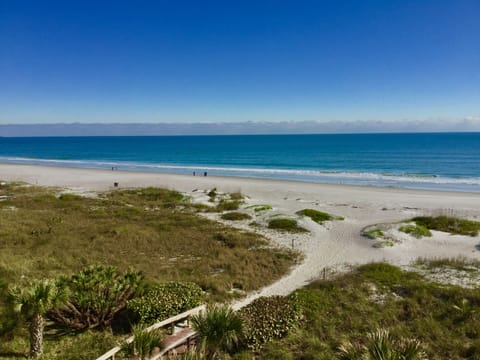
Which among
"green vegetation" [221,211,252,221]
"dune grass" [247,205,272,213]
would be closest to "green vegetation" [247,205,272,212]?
"dune grass" [247,205,272,213]

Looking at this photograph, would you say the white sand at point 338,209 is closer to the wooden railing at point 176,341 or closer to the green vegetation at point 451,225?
the green vegetation at point 451,225

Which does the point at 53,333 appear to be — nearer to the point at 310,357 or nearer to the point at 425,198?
the point at 310,357

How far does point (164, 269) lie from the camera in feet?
47.4

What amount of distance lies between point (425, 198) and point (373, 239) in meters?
19.6

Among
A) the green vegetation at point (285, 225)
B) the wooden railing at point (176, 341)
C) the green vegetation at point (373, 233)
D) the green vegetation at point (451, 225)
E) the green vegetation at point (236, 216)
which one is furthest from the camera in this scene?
the green vegetation at point (236, 216)

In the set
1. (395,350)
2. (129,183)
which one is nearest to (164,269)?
(395,350)

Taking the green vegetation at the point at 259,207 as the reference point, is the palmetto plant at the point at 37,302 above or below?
above

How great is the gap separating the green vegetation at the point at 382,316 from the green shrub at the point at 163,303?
2.74m

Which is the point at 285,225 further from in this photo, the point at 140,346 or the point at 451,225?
the point at 140,346

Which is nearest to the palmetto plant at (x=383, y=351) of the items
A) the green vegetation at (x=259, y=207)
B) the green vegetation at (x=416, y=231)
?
the green vegetation at (x=416, y=231)

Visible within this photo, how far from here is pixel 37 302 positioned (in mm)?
7402

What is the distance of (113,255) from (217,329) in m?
9.96

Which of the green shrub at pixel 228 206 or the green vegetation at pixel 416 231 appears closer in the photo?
the green vegetation at pixel 416 231

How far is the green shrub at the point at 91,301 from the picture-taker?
30.6ft
